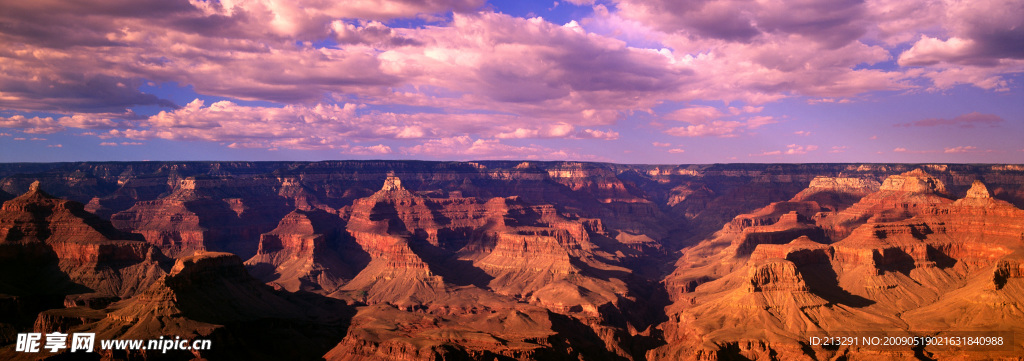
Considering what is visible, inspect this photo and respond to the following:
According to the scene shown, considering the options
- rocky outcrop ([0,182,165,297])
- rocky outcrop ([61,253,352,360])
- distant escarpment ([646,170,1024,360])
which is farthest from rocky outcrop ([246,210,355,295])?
distant escarpment ([646,170,1024,360])

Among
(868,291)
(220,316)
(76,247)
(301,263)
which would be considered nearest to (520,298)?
(301,263)

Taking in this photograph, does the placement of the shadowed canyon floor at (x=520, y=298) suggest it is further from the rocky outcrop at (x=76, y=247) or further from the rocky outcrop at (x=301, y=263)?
the rocky outcrop at (x=301, y=263)

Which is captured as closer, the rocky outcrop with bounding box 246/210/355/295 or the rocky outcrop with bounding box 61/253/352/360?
the rocky outcrop with bounding box 61/253/352/360

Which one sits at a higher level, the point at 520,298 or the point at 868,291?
the point at 868,291

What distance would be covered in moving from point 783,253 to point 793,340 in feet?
156

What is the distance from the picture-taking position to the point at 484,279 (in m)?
178

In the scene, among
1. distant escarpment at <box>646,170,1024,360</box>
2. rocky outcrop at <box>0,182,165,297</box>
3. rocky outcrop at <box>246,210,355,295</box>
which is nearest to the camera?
distant escarpment at <box>646,170,1024,360</box>

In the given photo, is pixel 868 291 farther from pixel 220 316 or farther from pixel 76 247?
pixel 76 247

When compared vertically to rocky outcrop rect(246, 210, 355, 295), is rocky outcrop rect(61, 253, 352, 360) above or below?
above

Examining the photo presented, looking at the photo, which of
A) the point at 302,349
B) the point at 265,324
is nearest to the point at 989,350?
the point at 302,349

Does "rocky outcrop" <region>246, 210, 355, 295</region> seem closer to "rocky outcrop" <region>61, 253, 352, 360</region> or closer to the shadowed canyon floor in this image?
the shadowed canyon floor

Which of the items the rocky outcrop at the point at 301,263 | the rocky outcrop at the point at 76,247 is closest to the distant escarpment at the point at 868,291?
the rocky outcrop at the point at 301,263

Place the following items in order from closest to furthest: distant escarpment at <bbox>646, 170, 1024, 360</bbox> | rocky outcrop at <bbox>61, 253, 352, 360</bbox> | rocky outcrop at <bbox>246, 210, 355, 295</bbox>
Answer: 1. rocky outcrop at <bbox>61, 253, 352, 360</bbox>
2. distant escarpment at <bbox>646, 170, 1024, 360</bbox>
3. rocky outcrop at <bbox>246, 210, 355, 295</bbox>

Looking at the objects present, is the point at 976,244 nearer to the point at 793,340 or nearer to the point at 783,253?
the point at 783,253
